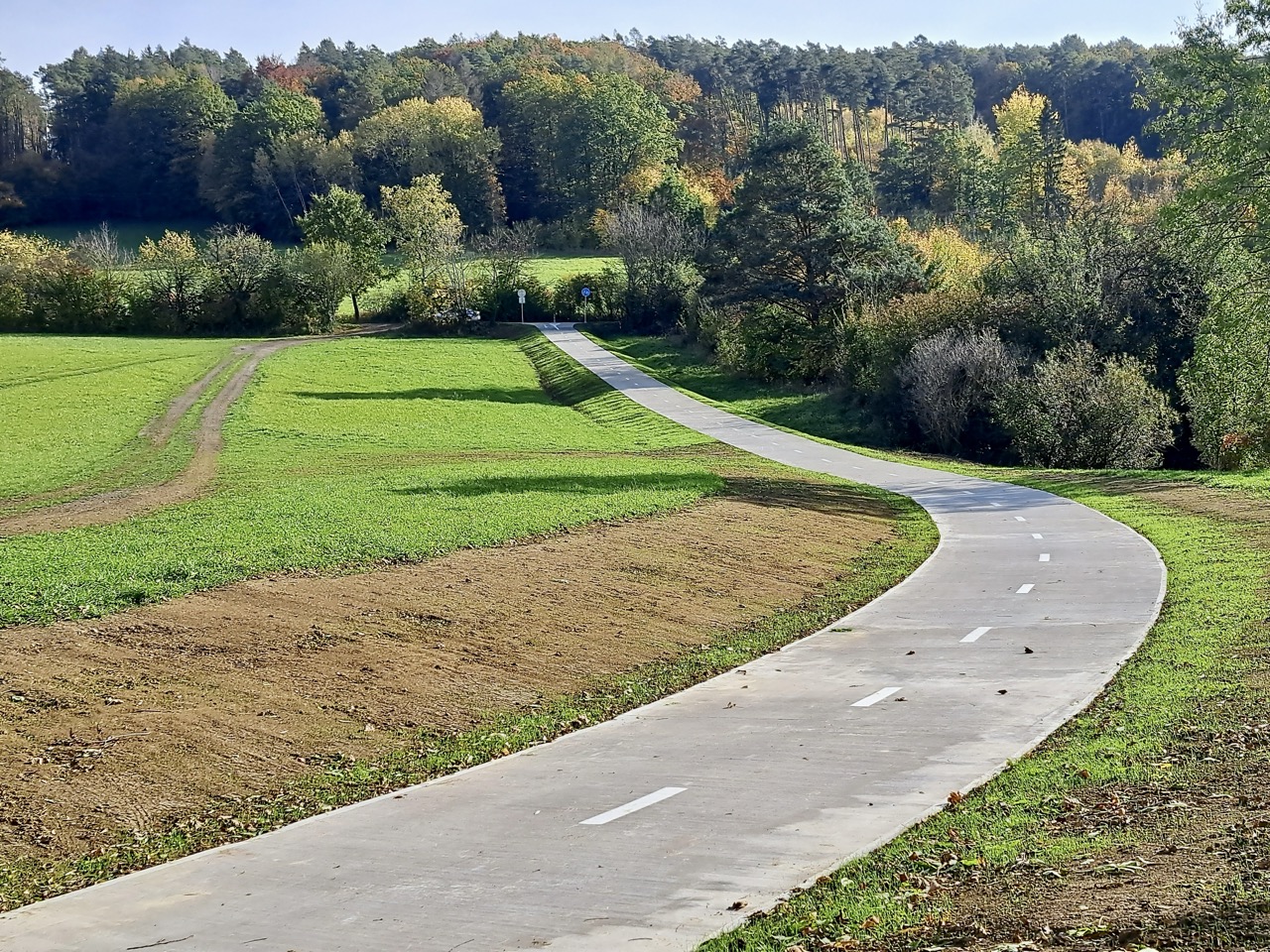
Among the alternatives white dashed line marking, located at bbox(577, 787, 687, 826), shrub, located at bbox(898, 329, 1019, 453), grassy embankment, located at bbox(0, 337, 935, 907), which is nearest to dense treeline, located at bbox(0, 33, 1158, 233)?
shrub, located at bbox(898, 329, 1019, 453)

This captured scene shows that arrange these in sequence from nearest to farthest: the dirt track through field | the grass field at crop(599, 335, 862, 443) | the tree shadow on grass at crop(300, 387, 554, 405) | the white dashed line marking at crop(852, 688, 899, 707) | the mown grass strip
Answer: the mown grass strip, the white dashed line marking at crop(852, 688, 899, 707), the dirt track through field, the grass field at crop(599, 335, 862, 443), the tree shadow on grass at crop(300, 387, 554, 405)

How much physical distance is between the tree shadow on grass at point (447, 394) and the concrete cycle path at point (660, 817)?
130ft

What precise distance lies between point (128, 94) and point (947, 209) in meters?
87.1

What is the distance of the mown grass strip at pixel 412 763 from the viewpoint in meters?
8.93

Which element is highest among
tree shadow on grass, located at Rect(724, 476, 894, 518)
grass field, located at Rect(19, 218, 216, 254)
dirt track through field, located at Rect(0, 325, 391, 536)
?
grass field, located at Rect(19, 218, 216, 254)

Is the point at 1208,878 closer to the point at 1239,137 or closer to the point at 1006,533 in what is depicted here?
the point at 1006,533

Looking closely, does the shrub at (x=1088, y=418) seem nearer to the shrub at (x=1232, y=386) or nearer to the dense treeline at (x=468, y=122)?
the shrub at (x=1232, y=386)

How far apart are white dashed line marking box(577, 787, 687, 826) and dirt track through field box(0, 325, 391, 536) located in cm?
1528

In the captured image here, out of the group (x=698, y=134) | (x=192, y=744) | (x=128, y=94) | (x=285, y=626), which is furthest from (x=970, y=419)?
(x=128, y=94)

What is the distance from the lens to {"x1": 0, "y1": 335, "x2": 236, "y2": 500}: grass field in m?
34.9

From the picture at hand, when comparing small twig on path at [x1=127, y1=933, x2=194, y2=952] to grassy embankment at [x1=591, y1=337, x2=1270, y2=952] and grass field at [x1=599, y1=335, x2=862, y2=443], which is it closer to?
grassy embankment at [x1=591, y1=337, x2=1270, y2=952]

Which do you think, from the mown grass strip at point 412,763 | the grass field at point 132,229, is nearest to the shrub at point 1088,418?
the mown grass strip at point 412,763

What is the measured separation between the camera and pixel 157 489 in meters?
28.7

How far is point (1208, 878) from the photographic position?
700 centimetres
